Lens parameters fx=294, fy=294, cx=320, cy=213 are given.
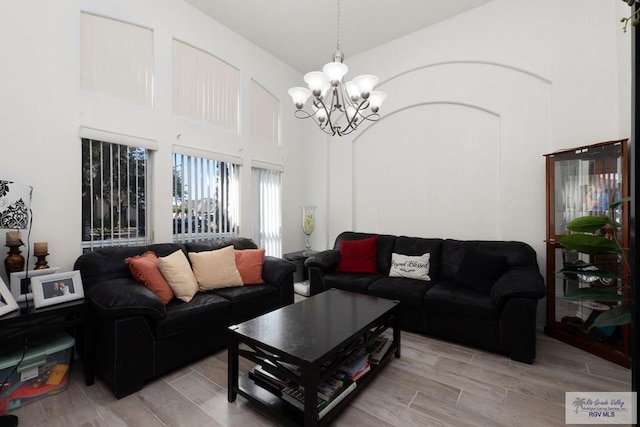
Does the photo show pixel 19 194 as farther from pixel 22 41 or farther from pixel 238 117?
pixel 238 117

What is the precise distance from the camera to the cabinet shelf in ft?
8.01

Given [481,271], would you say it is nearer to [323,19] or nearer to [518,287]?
[518,287]

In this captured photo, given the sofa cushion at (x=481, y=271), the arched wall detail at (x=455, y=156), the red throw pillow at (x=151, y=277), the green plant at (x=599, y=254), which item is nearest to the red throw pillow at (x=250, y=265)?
the red throw pillow at (x=151, y=277)

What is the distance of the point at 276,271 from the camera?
3189mm

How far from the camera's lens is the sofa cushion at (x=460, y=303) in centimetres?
256

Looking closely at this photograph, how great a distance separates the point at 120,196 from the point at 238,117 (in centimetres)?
177

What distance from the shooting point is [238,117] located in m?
3.96

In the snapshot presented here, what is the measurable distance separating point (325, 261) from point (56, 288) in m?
2.51

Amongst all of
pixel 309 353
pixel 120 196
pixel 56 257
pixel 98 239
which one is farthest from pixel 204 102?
pixel 309 353

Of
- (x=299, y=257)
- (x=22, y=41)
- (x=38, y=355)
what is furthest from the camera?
(x=299, y=257)

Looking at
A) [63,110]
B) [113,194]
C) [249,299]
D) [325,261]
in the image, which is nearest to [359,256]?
[325,261]

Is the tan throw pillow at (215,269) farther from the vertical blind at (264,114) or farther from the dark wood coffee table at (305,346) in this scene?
the vertical blind at (264,114)

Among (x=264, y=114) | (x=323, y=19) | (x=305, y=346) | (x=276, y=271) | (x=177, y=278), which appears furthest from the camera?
(x=264, y=114)

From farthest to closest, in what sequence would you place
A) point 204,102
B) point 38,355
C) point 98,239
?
point 204,102 < point 98,239 < point 38,355
